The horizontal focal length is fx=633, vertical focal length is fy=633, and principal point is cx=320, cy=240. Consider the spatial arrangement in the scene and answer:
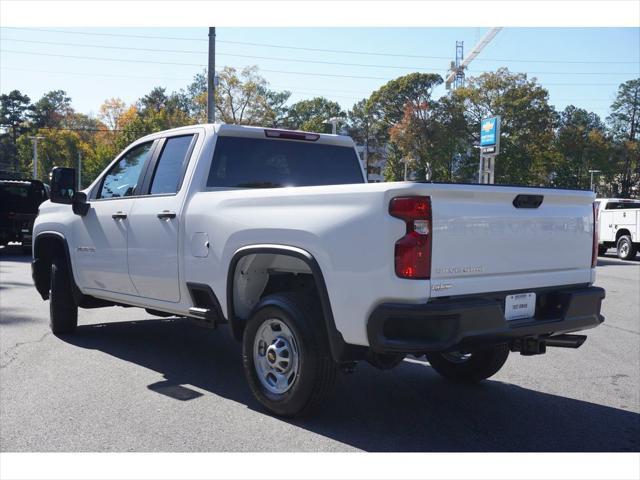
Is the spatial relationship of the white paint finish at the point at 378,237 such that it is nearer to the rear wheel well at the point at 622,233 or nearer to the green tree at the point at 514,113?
the rear wheel well at the point at 622,233

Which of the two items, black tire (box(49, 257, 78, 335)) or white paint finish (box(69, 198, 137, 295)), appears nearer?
white paint finish (box(69, 198, 137, 295))

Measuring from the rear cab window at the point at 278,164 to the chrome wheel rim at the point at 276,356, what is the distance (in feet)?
4.86

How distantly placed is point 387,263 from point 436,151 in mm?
43608

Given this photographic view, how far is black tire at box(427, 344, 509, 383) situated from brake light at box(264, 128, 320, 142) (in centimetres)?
229

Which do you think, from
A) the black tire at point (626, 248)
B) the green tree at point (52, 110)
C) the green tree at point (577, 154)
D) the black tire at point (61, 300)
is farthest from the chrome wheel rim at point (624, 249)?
the green tree at point (52, 110)

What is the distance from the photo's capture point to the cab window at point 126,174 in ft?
20.0

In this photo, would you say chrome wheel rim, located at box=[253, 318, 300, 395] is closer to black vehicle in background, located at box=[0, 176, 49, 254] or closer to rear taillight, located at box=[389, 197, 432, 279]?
rear taillight, located at box=[389, 197, 432, 279]

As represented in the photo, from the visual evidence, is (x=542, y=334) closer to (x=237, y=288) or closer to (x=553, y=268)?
(x=553, y=268)

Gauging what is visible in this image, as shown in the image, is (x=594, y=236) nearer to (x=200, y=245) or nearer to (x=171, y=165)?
(x=200, y=245)

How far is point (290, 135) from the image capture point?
5859mm

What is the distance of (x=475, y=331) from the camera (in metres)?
3.62

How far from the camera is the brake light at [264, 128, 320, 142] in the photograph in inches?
226

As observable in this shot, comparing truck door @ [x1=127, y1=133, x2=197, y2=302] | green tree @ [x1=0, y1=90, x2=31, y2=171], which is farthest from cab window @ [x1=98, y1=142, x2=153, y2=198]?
green tree @ [x1=0, y1=90, x2=31, y2=171]

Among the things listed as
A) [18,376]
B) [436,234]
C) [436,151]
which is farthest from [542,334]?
[436,151]
